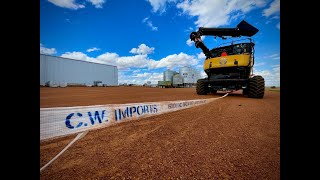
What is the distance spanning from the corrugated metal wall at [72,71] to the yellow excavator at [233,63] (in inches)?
1597

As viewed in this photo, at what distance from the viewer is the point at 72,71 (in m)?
41.9

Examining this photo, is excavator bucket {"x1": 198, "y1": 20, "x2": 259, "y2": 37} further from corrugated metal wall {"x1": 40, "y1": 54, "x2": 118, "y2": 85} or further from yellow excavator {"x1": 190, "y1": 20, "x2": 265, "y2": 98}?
corrugated metal wall {"x1": 40, "y1": 54, "x2": 118, "y2": 85}

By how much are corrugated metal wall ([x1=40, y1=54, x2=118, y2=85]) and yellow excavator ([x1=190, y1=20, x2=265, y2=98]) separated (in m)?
40.6

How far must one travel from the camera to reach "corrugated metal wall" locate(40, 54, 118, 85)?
37025 mm

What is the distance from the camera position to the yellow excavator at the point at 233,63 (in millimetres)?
8375

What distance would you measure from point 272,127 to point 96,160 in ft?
12.9

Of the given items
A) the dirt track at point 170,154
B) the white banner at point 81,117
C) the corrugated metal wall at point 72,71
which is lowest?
the dirt track at point 170,154

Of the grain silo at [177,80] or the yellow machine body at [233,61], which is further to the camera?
the grain silo at [177,80]

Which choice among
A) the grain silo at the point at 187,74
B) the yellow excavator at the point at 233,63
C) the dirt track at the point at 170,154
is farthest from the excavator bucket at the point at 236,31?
the grain silo at the point at 187,74

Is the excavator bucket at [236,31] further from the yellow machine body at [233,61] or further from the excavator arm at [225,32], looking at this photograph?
the yellow machine body at [233,61]
